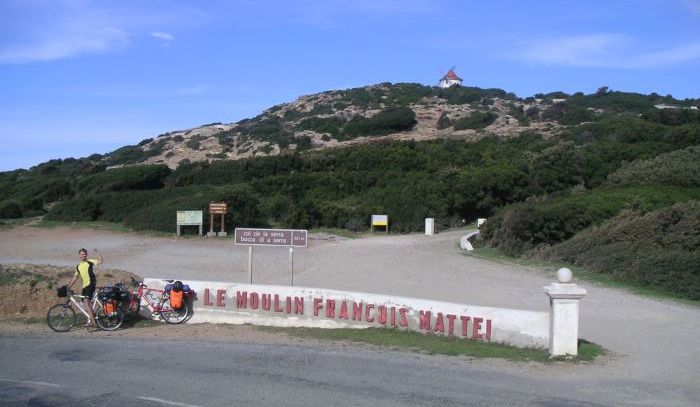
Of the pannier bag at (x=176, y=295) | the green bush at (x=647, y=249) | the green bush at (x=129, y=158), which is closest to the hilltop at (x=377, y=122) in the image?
the green bush at (x=129, y=158)

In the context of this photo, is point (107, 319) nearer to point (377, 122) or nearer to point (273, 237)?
point (273, 237)

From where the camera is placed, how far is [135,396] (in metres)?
8.34

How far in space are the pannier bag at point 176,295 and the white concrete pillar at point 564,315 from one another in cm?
743

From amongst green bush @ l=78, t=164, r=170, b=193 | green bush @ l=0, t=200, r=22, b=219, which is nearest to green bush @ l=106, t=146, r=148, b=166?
green bush @ l=78, t=164, r=170, b=193

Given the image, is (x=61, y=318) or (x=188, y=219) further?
(x=188, y=219)

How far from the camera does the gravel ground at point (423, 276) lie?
1051cm

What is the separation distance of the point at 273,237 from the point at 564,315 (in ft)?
24.1

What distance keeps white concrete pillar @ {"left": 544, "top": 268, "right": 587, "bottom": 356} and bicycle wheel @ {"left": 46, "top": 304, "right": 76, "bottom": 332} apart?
29.7 feet

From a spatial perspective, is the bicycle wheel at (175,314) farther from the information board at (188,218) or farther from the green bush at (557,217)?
the information board at (188,218)

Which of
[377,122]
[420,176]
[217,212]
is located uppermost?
[377,122]

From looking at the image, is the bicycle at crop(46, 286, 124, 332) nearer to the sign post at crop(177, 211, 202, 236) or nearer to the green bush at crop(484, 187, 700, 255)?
the green bush at crop(484, 187, 700, 255)

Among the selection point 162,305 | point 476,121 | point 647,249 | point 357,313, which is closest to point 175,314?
point 162,305

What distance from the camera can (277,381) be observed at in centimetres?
923

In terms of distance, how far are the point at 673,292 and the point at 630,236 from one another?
4.42 m
